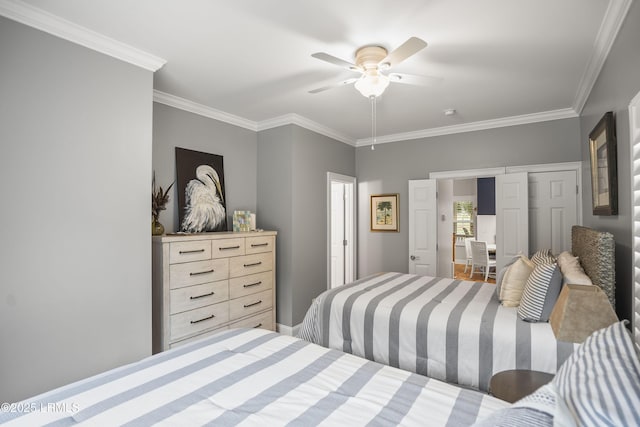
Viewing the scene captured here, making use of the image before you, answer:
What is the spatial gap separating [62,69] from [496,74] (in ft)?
10.5

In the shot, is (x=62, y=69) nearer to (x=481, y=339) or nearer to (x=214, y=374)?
(x=214, y=374)

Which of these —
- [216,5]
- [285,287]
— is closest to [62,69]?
[216,5]

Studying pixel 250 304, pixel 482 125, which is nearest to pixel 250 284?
pixel 250 304

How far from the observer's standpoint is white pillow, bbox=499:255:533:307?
2375mm

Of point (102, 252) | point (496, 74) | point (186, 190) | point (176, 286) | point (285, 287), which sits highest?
point (496, 74)

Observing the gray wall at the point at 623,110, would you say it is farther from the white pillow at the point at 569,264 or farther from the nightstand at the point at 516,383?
the nightstand at the point at 516,383

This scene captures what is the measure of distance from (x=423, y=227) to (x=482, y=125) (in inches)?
59.1

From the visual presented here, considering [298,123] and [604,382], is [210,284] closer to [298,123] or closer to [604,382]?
[298,123]

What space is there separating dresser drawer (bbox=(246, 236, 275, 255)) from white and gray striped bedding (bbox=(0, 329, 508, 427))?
195cm

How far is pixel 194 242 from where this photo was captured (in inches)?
116

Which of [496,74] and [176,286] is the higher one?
[496,74]

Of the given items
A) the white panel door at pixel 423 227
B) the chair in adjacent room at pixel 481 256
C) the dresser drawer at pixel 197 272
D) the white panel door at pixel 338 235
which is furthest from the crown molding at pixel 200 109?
the chair in adjacent room at pixel 481 256

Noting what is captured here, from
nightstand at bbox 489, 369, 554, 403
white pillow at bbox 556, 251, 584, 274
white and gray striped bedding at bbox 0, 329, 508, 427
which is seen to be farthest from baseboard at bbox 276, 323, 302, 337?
white pillow at bbox 556, 251, 584, 274

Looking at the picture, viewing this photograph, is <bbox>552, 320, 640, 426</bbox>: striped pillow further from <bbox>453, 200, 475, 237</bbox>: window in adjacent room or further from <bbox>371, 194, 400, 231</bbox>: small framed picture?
<bbox>453, 200, 475, 237</bbox>: window in adjacent room
